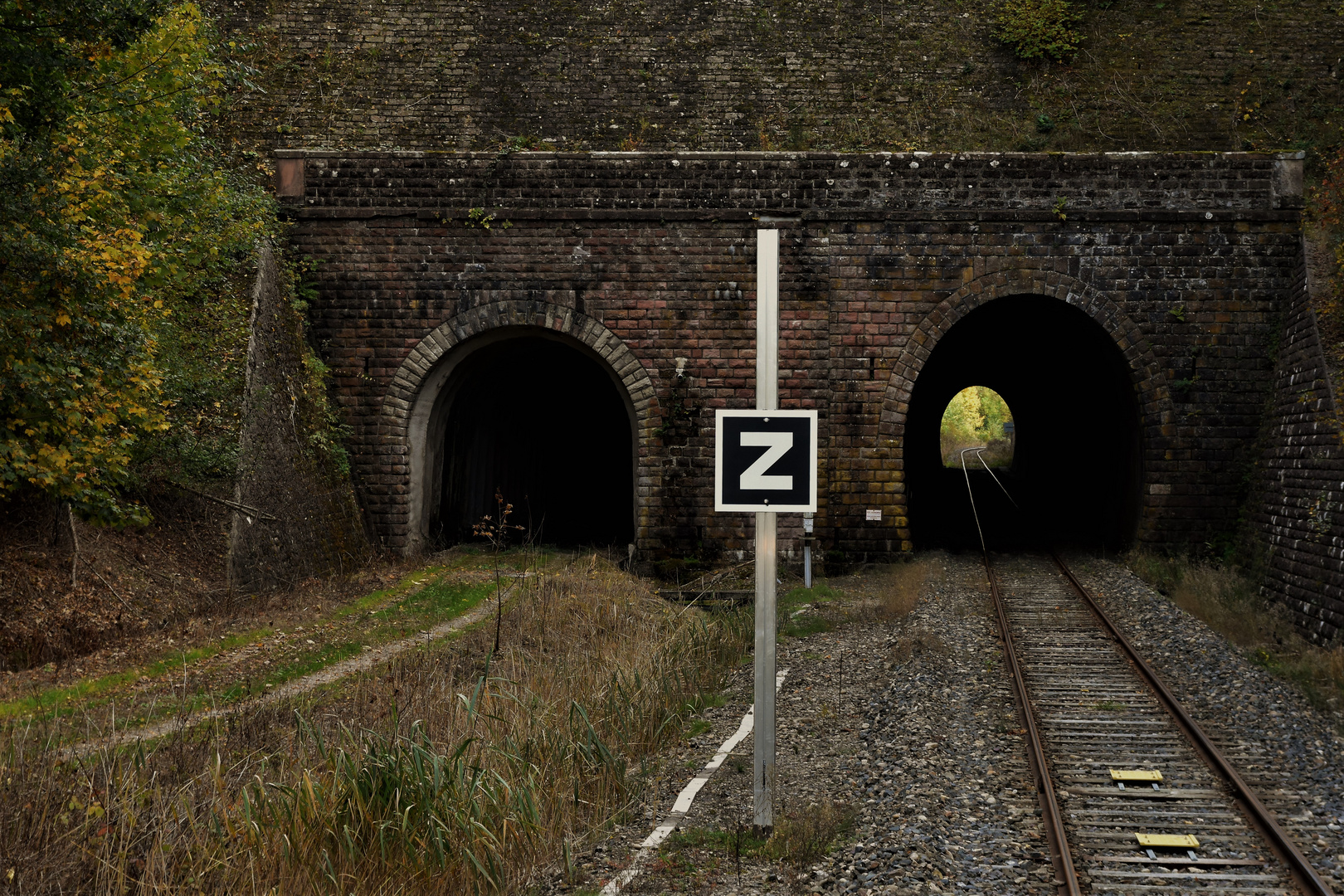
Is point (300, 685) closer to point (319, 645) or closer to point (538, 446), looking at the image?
point (319, 645)

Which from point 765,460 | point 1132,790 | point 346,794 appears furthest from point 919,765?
point 346,794

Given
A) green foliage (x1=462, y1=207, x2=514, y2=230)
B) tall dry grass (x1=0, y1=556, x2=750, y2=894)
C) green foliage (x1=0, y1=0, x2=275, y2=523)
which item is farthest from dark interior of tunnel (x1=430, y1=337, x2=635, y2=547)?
tall dry grass (x1=0, y1=556, x2=750, y2=894)

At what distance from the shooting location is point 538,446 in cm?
1984

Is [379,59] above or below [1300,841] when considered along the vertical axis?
above

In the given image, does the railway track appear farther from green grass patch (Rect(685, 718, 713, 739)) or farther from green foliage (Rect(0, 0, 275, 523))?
green foliage (Rect(0, 0, 275, 523))

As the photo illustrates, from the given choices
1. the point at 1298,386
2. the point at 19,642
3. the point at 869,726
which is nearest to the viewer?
the point at 869,726

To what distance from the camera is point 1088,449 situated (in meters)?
18.9

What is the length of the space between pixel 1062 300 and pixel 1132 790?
9.16 m

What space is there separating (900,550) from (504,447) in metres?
7.63

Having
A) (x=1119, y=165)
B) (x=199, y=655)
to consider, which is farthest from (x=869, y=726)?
(x=1119, y=165)

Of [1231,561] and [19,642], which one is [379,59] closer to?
[19,642]

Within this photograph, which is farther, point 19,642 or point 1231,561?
point 1231,561

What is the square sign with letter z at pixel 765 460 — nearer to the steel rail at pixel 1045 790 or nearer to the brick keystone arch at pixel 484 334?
the steel rail at pixel 1045 790

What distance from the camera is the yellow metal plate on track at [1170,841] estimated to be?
5355 mm
